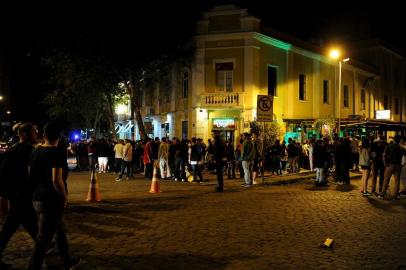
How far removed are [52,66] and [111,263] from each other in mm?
24007

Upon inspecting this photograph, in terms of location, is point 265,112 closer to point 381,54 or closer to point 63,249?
point 63,249

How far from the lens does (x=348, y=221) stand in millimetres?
10227

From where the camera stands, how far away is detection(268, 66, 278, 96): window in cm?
3030

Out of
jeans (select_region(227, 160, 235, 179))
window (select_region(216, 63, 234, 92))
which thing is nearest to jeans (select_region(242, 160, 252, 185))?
jeans (select_region(227, 160, 235, 179))

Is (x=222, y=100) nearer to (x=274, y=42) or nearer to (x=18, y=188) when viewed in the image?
(x=274, y=42)

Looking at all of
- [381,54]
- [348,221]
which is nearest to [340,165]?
[348,221]

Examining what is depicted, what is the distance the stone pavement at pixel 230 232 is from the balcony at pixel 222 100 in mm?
14000

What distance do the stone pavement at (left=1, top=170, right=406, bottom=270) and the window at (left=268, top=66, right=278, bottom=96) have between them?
53.0 ft

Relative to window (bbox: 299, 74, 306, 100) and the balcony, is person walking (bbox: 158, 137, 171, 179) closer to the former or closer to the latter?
the balcony

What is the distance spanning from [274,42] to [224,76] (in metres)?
3.91

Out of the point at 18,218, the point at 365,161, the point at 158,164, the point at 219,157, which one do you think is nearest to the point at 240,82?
the point at 158,164

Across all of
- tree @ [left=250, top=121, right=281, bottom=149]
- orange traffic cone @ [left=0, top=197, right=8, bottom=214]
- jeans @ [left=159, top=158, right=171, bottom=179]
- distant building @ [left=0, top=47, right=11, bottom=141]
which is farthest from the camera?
distant building @ [left=0, top=47, right=11, bottom=141]

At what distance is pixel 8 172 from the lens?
6645mm

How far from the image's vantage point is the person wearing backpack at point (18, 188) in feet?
20.8
